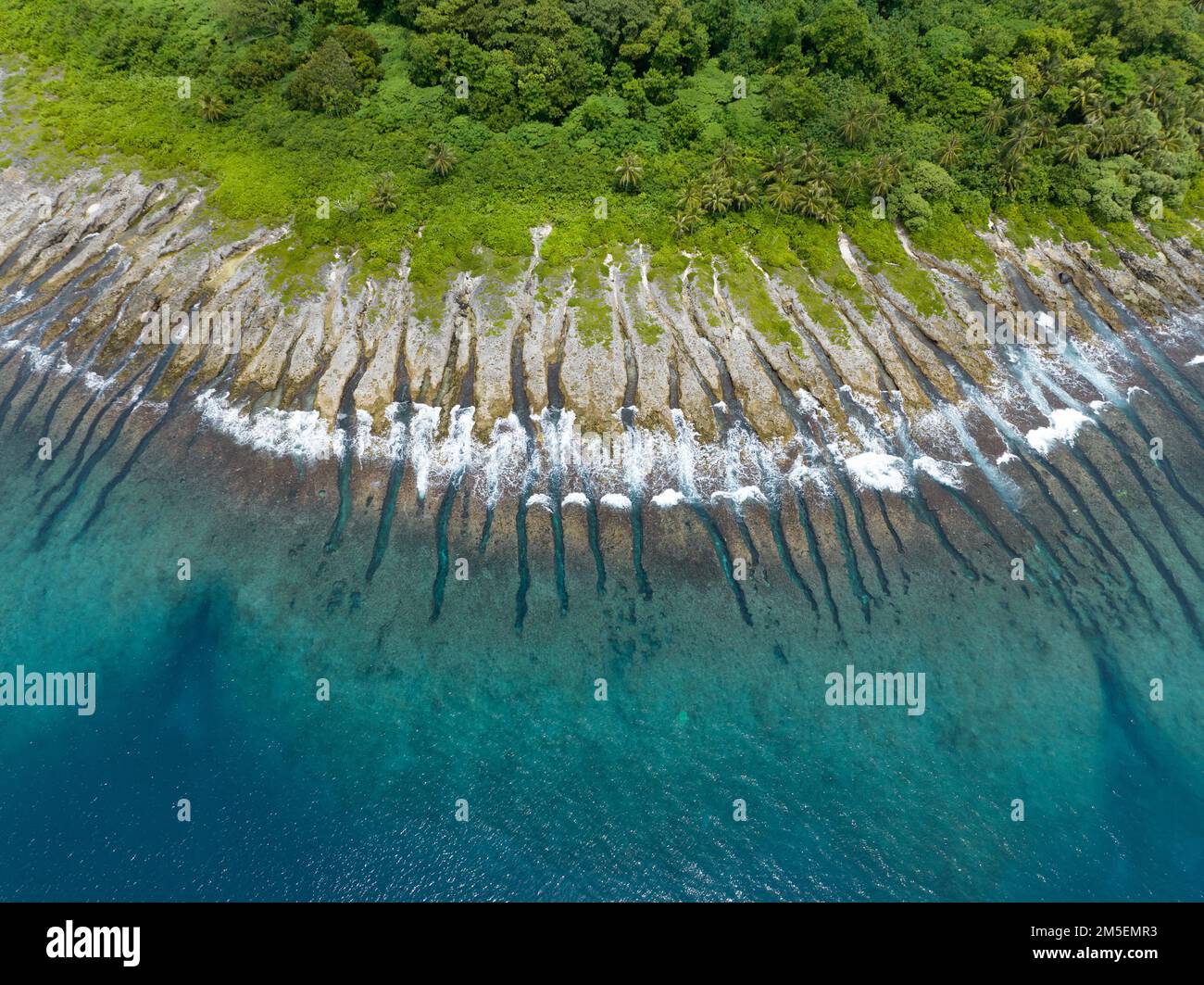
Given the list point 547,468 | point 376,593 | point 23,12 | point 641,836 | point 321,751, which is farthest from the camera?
point 23,12

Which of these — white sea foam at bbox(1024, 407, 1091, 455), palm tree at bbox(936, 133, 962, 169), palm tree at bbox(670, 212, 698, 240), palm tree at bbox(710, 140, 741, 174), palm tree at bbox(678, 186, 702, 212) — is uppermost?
palm tree at bbox(936, 133, 962, 169)

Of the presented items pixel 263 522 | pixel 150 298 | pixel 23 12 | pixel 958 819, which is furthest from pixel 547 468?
pixel 23 12

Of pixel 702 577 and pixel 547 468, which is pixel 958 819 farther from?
pixel 547 468

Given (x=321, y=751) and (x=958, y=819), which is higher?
(x=958, y=819)

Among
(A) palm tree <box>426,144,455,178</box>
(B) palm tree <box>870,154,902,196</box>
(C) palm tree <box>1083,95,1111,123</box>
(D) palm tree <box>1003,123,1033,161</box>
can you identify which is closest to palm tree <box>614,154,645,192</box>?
(A) palm tree <box>426,144,455,178</box>

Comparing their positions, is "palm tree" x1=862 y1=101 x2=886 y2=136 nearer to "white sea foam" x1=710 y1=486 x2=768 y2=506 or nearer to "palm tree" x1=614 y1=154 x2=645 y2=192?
"palm tree" x1=614 y1=154 x2=645 y2=192

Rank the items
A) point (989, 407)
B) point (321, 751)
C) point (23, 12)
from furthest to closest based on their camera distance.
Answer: point (23, 12) < point (989, 407) < point (321, 751)
